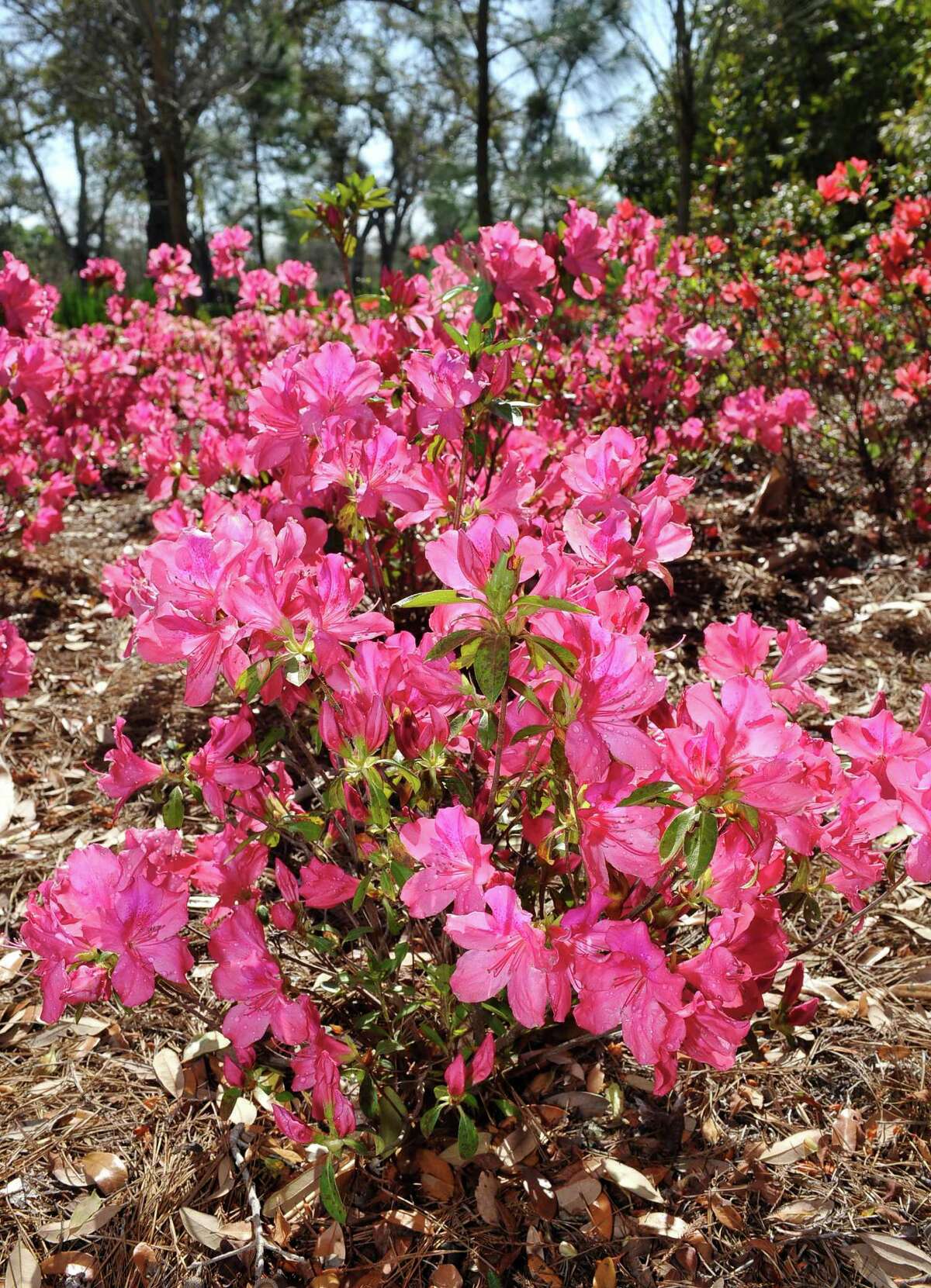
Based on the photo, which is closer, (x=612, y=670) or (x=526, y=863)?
(x=612, y=670)

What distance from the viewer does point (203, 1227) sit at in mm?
1225

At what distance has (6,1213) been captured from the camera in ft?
4.10

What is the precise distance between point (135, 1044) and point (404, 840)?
957mm

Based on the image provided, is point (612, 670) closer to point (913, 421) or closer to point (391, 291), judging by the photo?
point (391, 291)

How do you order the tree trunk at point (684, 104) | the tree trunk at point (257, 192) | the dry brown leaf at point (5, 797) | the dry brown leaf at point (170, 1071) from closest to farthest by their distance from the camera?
1. the dry brown leaf at point (170, 1071)
2. the dry brown leaf at point (5, 797)
3. the tree trunk at point (684, 104)
4. the tree trunk at point (257, 192)

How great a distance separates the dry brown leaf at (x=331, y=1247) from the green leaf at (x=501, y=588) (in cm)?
99

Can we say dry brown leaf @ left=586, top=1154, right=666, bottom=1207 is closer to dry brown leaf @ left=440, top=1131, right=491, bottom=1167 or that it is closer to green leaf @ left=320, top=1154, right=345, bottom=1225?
dry brown leaf @ left=440, top=1131, right=491, bottom=1167

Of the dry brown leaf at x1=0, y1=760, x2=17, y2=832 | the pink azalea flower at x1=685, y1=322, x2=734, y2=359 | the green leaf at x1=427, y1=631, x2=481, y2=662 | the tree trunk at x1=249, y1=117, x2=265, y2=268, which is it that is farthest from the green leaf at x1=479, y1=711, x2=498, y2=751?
the tree trunk at x1=249, y1=117, x2=265, y2=268

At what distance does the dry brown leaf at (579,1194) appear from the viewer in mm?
1243

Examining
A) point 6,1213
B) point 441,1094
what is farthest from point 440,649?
point 6,1213

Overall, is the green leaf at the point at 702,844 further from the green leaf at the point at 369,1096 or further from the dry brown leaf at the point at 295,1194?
the dry brown leaf at the point at 295,1194

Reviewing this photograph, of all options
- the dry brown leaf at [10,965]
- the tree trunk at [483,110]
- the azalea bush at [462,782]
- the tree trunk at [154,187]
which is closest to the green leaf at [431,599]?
the azalea bush at [462,782]

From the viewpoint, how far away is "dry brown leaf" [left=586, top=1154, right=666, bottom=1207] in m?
1.26

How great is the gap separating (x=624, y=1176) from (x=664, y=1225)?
8cm
